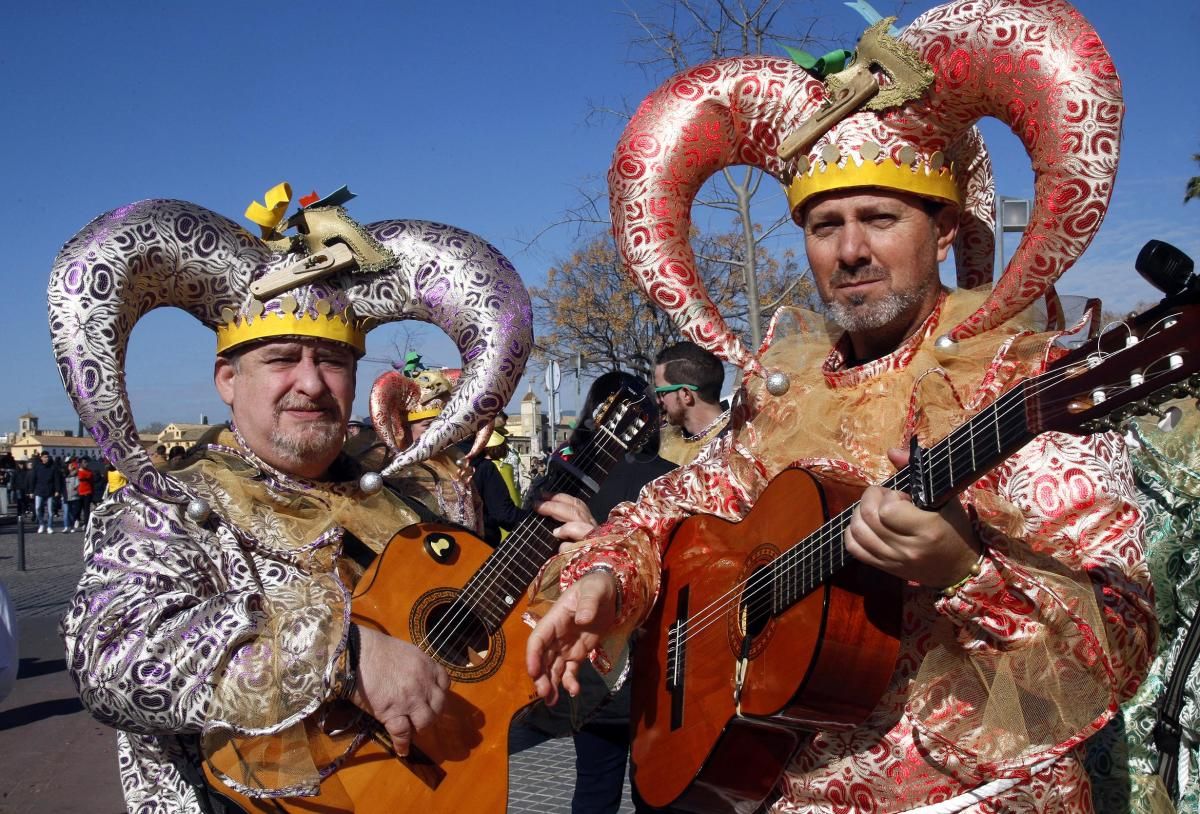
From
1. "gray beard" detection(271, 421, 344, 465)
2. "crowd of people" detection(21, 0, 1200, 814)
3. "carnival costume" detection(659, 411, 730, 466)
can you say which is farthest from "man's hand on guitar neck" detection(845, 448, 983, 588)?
"carnival costume" detection(659, 411, 730, 466)

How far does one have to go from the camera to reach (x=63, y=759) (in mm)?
6711

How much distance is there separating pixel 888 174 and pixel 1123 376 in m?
0.88

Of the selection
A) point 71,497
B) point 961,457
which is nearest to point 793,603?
point 961,457

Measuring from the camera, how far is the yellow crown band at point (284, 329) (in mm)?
2902

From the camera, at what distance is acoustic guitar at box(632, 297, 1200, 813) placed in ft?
5.05

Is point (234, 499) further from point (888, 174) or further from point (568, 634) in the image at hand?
point (888, 174)

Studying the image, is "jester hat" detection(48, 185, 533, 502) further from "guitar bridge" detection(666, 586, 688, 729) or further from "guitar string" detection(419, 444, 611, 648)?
"guitar bridge" detection(666, 586, 688, 729)

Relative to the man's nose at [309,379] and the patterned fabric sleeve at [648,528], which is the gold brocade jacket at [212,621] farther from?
the patterned fabric sleeve at [648,528]

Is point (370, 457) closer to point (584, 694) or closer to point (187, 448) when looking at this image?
point (187, 448)

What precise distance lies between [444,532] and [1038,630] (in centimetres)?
170

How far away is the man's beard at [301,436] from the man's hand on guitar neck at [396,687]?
67 centimetres

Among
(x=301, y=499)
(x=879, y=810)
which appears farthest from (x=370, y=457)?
(x=879, y=810)

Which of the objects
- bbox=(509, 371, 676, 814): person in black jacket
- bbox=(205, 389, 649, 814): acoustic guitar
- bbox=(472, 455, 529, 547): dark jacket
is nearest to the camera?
bbox=(205, 389, 649, 814): acoustic guitar

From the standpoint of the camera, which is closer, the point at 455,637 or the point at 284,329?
the point at 455,637
